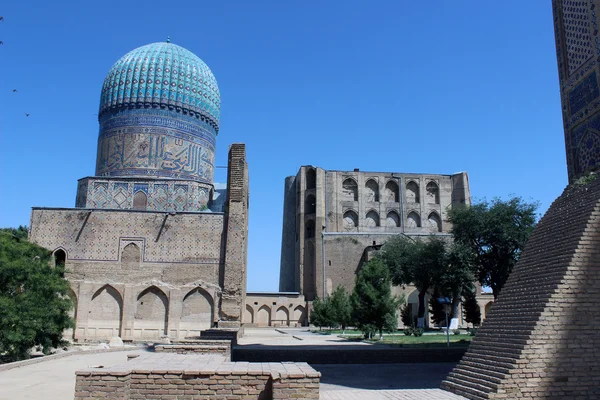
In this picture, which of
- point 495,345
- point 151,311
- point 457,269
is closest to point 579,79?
point 495,345

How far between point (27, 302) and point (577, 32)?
11752 millimetres

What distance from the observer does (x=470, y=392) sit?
559 cm

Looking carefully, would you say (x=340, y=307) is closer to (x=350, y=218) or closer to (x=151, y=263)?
(x=151, y=263)

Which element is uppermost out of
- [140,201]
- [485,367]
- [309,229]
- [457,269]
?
[309,229]

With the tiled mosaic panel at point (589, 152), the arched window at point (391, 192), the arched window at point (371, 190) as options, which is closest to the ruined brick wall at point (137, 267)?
the tiled mosaic panel at point (589, 152)

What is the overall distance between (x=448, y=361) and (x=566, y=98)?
5.91m

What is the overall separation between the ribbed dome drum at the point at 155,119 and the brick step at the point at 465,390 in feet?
63.9

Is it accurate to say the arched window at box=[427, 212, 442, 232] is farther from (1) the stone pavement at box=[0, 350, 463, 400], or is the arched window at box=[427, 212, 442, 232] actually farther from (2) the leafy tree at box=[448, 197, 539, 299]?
(1) the stone pavement at box=[0, 350, 463, 400]

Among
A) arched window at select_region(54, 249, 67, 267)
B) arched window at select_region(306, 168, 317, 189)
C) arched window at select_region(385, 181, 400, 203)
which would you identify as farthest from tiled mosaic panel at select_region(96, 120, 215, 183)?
arched window at select_region(385, 181, 400, 203)

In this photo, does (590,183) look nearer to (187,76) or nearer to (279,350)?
(279,350)

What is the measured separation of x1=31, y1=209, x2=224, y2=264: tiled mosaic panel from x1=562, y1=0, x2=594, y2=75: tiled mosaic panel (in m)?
13.5

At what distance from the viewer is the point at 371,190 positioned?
40844 millimetres

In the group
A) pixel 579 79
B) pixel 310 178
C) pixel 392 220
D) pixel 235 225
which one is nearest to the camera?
pixel 579 79

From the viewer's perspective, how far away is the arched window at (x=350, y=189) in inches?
1580
